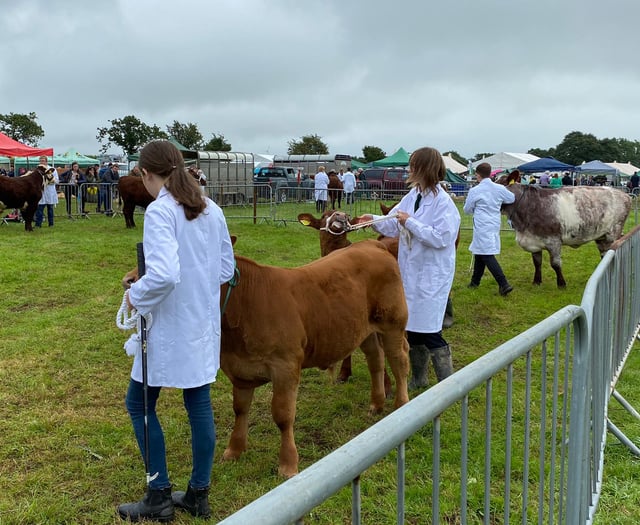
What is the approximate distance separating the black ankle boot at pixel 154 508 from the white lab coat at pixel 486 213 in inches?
267

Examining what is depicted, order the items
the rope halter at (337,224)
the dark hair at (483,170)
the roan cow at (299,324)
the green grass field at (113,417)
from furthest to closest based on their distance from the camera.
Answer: the dark hair at (483,170) < the rope halter at (337,224) < the roan cow at (299,324) < the green grass field at (113,417)

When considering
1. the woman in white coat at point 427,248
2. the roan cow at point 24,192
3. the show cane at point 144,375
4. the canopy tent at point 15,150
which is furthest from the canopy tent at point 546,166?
the show cane at point 144,375

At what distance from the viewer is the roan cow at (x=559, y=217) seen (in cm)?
959

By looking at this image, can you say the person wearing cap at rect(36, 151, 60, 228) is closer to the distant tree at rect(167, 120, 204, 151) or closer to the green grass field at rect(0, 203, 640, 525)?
the green grass field at rect(0, 203, 640, 525)

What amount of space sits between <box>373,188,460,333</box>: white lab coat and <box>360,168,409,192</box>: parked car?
25.0 m

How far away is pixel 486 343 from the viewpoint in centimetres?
666

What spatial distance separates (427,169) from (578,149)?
100 m

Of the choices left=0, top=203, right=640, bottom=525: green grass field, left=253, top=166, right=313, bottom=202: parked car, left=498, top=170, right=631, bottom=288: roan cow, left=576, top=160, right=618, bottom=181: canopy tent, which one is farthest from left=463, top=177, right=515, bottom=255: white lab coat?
left=576, top=160, right=618, bottom=181: canopy tent

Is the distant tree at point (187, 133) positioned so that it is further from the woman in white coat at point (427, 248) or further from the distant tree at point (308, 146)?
the woman in white coat at point (427, 248)

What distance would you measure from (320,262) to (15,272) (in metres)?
7.49

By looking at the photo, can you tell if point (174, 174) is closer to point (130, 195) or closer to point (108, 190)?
point (130, 195)

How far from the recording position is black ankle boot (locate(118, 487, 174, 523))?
3.14m

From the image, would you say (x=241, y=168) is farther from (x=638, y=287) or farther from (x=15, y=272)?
(x=638, y=287)

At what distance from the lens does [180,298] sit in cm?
289
